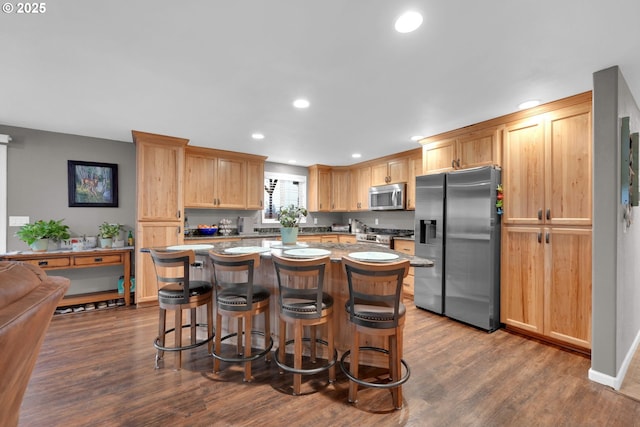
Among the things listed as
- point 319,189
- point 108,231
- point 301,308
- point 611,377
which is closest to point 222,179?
point 108,231

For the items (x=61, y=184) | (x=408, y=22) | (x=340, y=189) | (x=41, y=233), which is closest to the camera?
(x=408, y=22)

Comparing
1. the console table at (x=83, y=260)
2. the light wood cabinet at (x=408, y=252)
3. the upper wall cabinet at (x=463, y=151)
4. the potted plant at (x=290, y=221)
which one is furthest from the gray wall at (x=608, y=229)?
the console table at (x=83, y=260)

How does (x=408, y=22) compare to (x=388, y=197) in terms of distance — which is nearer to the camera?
(x=408, y=22)

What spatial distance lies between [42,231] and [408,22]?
14.9ft

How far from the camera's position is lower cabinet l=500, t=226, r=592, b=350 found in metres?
2.57

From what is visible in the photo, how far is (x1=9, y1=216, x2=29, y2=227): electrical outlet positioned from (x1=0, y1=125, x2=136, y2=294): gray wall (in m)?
0.04

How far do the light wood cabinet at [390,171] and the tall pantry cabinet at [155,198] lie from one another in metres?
3.36

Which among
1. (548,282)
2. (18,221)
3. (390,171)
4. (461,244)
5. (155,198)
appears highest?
(390,171)

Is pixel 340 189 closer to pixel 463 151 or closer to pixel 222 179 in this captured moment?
pixel 222 179

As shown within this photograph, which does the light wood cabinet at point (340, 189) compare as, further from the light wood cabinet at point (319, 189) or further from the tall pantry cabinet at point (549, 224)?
the tall pantry cabinet at point (549, 224)

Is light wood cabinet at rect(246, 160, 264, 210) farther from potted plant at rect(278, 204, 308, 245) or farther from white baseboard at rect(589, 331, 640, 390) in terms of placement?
white baseboard at rect(589, 331, 640, 390)

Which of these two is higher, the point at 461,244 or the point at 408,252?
the point at 461,244

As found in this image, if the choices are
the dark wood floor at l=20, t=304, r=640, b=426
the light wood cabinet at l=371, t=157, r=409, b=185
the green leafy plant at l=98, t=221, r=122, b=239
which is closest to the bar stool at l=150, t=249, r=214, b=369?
the dark wood floor at l=20, t=304, r=640, b=426

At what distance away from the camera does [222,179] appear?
4.85 m
